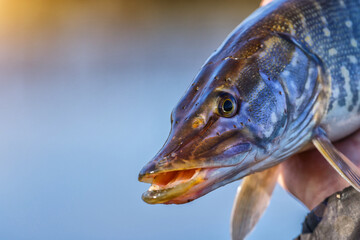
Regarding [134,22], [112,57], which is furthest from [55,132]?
[134,22]

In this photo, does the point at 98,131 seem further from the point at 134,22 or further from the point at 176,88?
the point at 134,22

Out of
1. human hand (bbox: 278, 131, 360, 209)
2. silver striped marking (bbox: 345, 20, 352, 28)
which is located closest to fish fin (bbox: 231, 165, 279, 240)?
human hand (bbox: 278, 131, 360, 209)

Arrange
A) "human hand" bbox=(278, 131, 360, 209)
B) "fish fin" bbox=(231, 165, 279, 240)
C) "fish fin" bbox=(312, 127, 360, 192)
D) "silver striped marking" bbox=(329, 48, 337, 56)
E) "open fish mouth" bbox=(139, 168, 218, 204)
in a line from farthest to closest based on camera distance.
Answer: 1. "fish fin" bbox=(231, 165, 279, 240)
2. "human hand" bbox=(278, 131, 360, 209)
3. "silver striped marking" bbox=(329, 48, 337, 56)
4. "fish fin" bbox=(312, 127, 360, 192)
5. "open fish mouth" bbox=(139, 168, 218, 204)

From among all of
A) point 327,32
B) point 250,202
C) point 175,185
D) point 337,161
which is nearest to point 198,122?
Answer: point 175,185

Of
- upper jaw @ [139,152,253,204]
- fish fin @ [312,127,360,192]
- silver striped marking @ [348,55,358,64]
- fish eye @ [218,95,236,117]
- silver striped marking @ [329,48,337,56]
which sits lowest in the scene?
fish fin @ [312,127,360,192]

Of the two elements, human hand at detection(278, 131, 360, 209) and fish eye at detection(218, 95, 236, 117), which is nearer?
fish eye at detection(218, 95, 236, 117)

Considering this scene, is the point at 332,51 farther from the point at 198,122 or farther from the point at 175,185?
the point at 175,185

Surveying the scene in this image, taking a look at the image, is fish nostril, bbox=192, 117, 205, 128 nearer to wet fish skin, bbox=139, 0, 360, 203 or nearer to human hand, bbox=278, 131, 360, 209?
wet fish skin, bbox=139, 0, 360, 203
